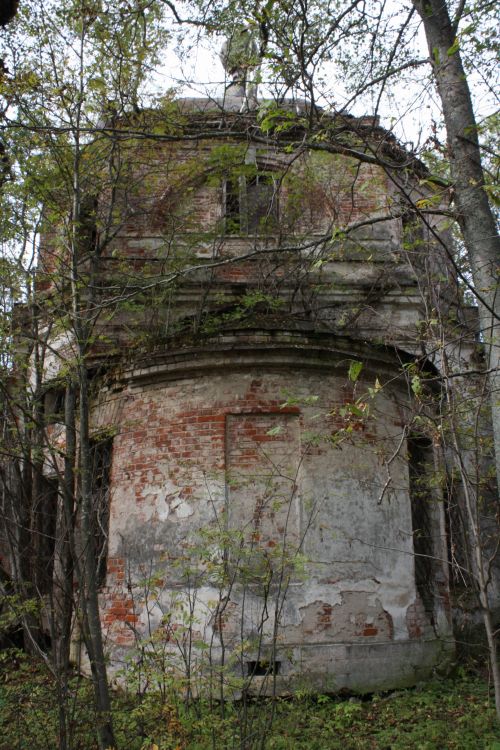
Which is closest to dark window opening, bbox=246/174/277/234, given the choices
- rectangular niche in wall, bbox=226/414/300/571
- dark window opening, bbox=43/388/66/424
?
dark window opening, bbox=43/388/66/424

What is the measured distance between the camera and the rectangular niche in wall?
6.98 meters

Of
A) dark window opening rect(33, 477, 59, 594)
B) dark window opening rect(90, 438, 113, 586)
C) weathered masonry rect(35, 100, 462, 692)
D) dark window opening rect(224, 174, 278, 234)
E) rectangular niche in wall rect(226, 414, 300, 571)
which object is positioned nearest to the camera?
weathered masonry rect(35, 100, 462, 692)

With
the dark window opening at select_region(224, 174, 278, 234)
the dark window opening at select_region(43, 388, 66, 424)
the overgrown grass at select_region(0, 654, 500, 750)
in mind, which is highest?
the dark window opening at select_region(224, 174, 278, 234)

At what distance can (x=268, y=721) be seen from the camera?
16.8 ft

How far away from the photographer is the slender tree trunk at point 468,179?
17.3 ft

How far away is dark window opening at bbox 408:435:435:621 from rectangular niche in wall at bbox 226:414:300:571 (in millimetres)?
1536

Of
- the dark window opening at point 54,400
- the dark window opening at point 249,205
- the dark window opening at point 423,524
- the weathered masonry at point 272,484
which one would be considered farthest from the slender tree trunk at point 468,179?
the dark window opening at point 54,400

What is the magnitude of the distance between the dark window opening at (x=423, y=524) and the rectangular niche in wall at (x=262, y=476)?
5.04 feet

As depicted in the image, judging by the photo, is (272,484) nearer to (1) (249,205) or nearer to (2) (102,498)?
(2) (102,498)

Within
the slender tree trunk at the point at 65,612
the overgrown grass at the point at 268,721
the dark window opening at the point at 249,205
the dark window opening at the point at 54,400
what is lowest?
the overgrown grass at the point at 268,721

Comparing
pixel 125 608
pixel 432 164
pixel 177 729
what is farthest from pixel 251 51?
pixel 177 729

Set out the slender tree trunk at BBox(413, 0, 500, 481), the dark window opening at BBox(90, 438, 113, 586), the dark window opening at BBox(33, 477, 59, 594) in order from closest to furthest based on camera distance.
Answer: the slender tree trunk at BBox(413, 0, 500, 481)
the dark window opening at BBox(90, 438, 113, 586)
the dark window opening at BBox(33, 477, 59, 594)

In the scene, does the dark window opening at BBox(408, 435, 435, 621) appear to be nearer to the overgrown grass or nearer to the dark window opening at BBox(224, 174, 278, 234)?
the overgrown grass

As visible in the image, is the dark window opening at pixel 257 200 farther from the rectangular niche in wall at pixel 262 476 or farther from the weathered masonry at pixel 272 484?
the rectangular niche in wall at pixel 262 476
